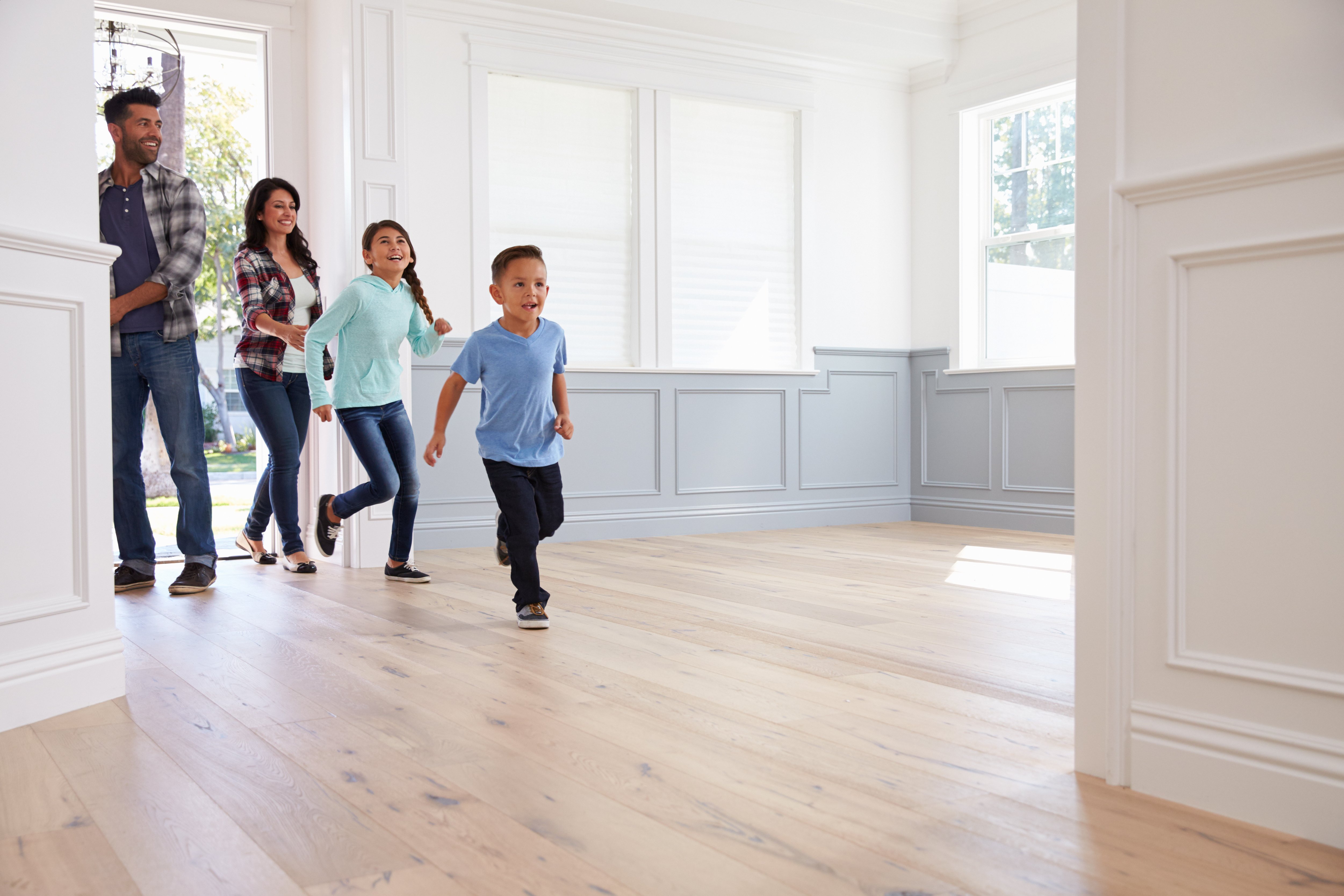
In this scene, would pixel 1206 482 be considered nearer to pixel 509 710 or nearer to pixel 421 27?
pixel 509 710

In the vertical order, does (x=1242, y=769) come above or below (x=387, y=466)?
below

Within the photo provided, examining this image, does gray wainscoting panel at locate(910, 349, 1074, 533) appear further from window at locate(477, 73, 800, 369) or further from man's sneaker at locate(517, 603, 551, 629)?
man's sneaker at locate(517, 603, 551, 629)

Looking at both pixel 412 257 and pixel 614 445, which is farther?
pixel 614 445

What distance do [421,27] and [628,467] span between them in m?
2.29

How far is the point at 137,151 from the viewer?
3.54 m

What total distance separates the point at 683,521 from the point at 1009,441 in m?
1.78

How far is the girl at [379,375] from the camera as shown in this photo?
3.68 metres

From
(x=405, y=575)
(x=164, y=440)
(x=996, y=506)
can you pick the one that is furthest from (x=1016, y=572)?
(x=164, y=440)

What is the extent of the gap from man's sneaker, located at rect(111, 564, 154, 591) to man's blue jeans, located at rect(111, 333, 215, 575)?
0.01m

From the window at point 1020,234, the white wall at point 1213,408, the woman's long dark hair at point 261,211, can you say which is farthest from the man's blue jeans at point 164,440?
the window at point 1020,234

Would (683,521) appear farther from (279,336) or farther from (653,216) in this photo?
(279,336)

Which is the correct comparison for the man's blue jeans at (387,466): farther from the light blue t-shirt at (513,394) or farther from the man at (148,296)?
the light blue t-shirt at (513,394)

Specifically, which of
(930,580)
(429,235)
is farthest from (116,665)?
(429,235)

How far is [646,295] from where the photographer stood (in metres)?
5.57
